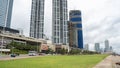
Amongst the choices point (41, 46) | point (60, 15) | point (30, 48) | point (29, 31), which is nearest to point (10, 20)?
point (29, 31)

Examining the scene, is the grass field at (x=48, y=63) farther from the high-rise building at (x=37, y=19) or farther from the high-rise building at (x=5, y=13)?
the high-rise building at (x=37, y=19)

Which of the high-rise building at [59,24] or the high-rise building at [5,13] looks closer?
the high-rise building at [5,13]

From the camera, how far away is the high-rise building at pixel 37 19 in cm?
17162

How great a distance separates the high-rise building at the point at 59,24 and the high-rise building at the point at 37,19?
49.0 feet

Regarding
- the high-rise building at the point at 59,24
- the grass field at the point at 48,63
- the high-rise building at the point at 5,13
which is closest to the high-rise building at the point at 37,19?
the high-rise building at the point at 59,24

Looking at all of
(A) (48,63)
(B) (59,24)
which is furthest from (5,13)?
(A) (48,63)

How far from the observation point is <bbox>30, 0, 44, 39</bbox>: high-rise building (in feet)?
563

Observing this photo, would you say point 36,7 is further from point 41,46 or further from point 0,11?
point 41,46

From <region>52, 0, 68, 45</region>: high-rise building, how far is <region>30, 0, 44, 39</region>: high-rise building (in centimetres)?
1494

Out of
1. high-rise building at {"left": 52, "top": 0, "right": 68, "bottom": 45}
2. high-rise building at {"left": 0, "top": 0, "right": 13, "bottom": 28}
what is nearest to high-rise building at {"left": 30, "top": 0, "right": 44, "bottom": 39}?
high-rise building at {"left": 52, "top": 0, "right": 68, "bottom": 45}

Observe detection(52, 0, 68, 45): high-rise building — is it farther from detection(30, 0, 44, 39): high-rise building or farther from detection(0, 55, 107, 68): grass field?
detection(0, 55, 107, 68): grass field

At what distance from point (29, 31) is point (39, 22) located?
573 inches

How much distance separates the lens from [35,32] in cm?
17188

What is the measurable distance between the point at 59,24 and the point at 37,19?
80.0 ft
